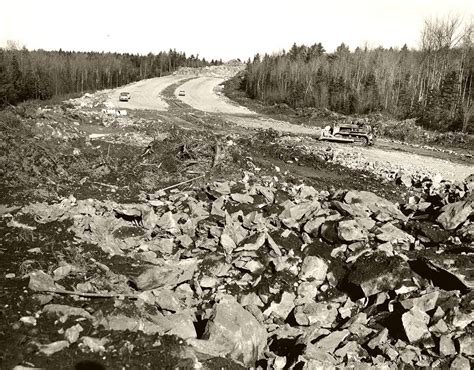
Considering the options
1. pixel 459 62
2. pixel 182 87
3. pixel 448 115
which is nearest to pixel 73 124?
pixel 448 115

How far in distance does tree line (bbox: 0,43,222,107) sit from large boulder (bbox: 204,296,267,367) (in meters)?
37.7

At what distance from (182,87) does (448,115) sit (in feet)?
95.4

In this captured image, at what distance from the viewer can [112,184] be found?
11789mm

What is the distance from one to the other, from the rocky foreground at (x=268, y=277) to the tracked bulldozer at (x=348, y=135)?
26.5 feet

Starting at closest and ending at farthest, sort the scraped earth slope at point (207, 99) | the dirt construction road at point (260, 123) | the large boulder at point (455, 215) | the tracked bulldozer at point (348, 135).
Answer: the large boulder at point (455, 215) < the dirt construction road at point (260, 123) < the tracked bulldozer at point (348, 135) < the scraped earth slope at point (207, 99)

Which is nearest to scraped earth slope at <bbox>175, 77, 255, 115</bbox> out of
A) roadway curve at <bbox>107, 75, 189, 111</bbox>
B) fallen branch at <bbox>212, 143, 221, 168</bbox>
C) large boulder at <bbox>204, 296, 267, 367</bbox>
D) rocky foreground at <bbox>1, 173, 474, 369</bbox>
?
roadway curve at <bbox>107, 75, 189, 111</bbox>

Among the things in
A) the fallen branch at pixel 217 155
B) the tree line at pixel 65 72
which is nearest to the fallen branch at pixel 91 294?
the fallen branch at pixel 217 155

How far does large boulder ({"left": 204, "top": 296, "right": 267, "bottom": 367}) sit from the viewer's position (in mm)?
5805

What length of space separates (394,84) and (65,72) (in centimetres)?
5130

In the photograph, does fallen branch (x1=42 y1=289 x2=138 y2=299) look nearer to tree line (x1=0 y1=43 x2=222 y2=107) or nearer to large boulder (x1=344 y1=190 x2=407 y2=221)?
large boulder (x1=344 y1=190 x2=407 y2=221)

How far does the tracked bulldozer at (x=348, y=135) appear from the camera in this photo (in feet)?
63.0

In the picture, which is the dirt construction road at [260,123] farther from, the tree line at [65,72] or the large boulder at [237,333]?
the tree line at [65,72]

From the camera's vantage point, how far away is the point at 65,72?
65.1 meters

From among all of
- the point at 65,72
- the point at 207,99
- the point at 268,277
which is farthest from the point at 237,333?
the point at 65,72
